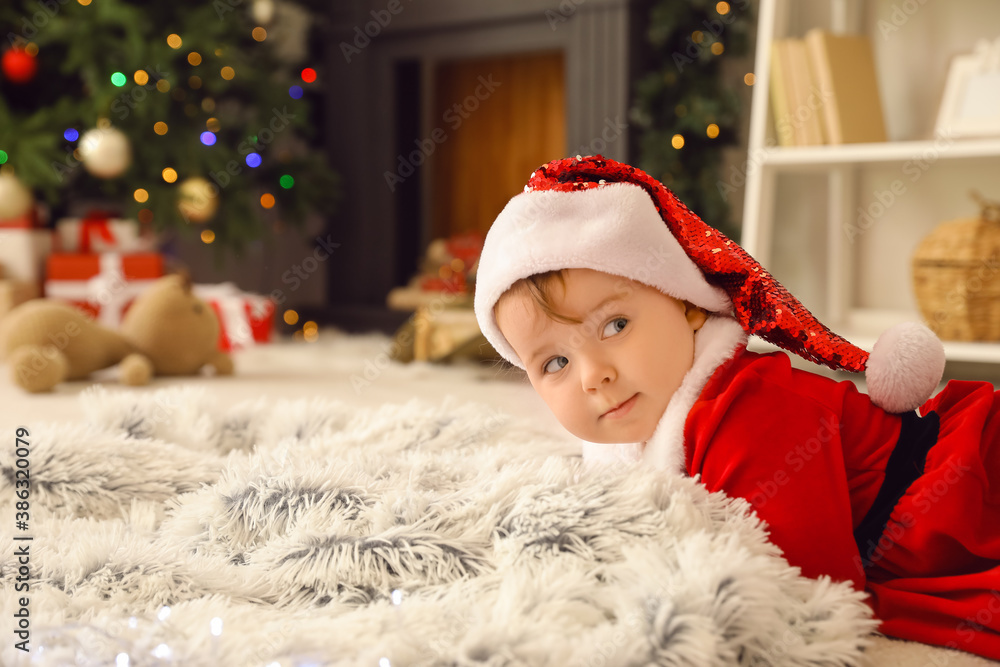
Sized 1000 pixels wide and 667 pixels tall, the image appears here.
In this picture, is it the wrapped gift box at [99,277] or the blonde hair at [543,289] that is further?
the wrapped gift box at [99,277]

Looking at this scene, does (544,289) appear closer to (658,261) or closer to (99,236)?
(658,261)

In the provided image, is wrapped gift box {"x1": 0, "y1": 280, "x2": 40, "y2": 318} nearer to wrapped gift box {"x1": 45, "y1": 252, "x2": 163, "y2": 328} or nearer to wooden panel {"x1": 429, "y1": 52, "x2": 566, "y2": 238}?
wrapped gift box {"x1": 45, "y1": 252, "x2": 163, "y2": 328}

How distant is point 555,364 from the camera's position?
29.9 inches

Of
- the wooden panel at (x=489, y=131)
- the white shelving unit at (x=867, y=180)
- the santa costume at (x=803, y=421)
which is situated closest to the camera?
the santa costume at (x=803, y=421)

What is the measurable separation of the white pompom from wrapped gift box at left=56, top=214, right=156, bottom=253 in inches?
89.7

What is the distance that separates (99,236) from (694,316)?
7.30 ft

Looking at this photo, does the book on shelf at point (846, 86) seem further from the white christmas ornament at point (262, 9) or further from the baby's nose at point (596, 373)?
the white christmas ornament at point (262, 9)

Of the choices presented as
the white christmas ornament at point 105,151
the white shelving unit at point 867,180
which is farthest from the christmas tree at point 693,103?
the white christmas ornament at point 105,151

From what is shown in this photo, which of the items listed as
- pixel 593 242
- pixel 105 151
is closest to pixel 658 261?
pixel 593 242

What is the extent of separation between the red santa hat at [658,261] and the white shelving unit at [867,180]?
1.18 m

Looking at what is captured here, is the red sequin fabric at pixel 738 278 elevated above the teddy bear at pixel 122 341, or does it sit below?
above

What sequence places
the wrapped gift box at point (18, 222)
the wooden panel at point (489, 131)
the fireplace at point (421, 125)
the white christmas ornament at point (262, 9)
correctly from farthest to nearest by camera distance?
the wooden panel at point (489, 131)
the fireplace at point (421, 125)
the white christmas ornament at point (262, 9)
the wrapped gift box at point (18, 222)

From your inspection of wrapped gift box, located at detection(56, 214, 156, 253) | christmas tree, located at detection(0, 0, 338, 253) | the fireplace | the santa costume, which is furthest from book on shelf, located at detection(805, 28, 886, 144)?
wrapped gift box, located at detection(56, 214, 156, 253)

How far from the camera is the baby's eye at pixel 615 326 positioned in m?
0.73
